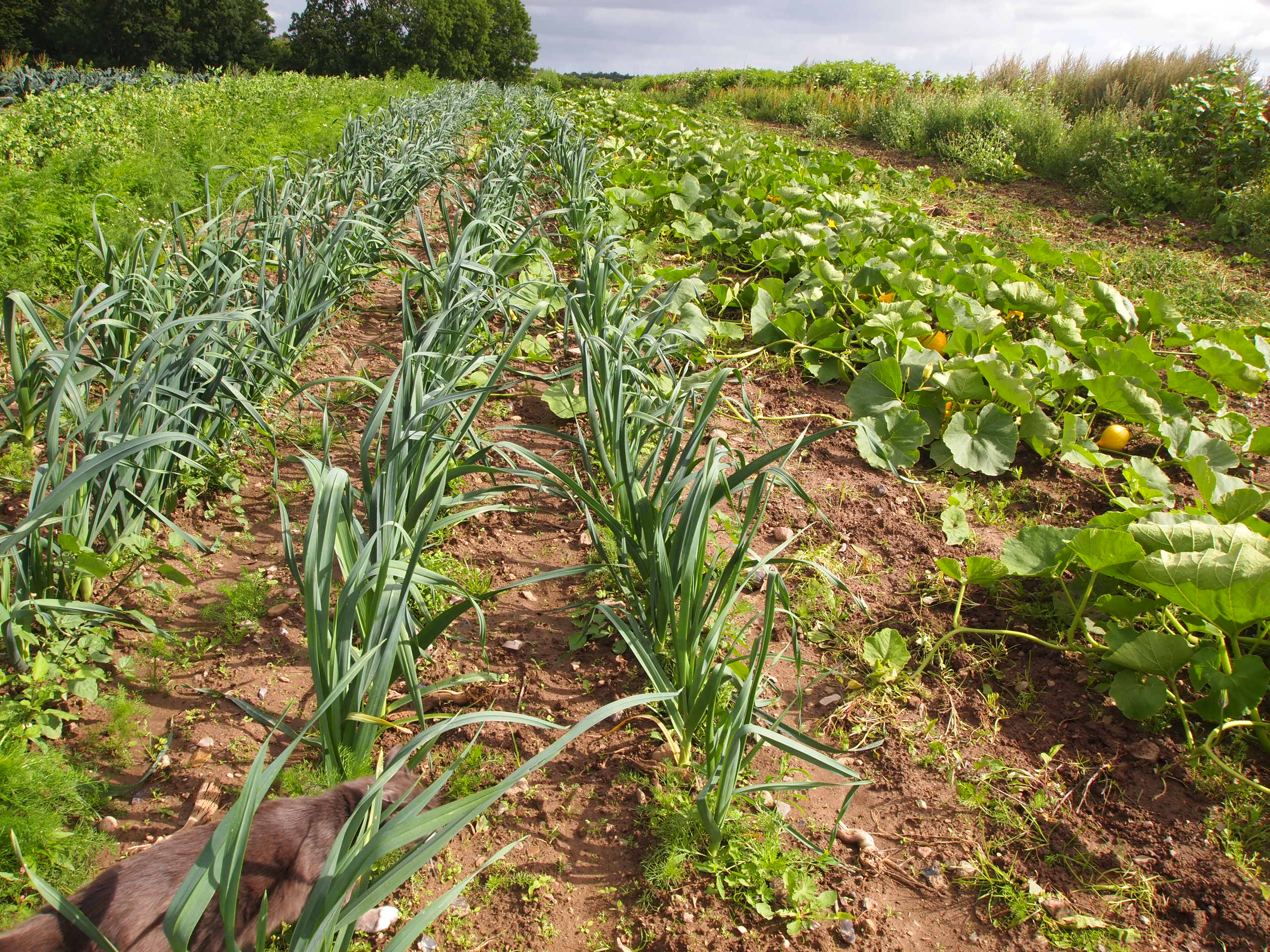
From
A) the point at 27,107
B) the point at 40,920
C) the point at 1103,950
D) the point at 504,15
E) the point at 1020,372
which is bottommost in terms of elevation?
the point at 1103,950

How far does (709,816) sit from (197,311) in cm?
211

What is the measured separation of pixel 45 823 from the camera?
1.33 metres

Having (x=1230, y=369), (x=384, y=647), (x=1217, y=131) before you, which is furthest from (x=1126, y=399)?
(x=1217, y=131)

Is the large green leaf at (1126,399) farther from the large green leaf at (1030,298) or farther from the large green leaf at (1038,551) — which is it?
the large green leaf at (1038,551)

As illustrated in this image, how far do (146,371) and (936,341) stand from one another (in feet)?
9.86

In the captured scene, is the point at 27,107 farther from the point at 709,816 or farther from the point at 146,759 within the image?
the point at 709,816

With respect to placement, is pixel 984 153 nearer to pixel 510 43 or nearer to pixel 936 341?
pixel 936 341

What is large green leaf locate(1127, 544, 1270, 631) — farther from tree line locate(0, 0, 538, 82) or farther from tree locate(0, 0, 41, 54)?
tree locate(0, 0, 41, 54)

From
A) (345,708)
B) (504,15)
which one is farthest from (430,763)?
(504,15)

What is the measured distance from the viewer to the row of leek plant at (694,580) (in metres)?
1.41

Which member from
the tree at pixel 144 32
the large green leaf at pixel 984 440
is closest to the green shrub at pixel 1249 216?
the large green leaf at pixel 984 440

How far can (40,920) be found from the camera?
1.04 meters

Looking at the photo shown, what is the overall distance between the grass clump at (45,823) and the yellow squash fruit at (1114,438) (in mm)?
3307

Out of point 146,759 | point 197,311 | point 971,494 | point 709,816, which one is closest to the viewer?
point 709,816
